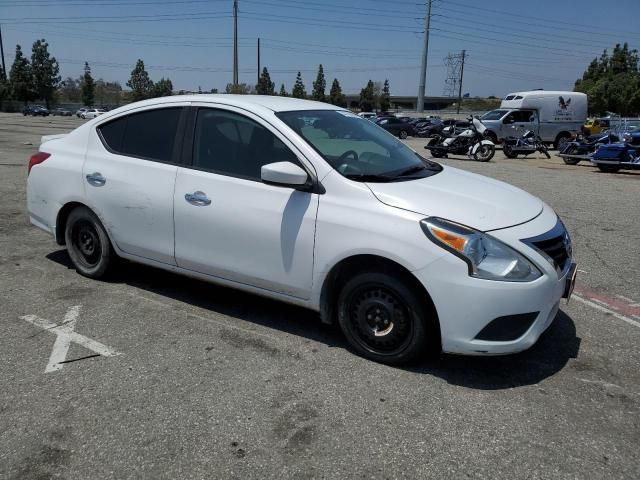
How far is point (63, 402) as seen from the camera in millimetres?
2910

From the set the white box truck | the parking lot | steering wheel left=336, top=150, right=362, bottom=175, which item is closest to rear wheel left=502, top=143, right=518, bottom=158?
the white box truck

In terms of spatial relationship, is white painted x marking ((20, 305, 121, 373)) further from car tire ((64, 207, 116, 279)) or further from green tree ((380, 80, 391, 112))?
green tree ((380, 80, 391, 112))

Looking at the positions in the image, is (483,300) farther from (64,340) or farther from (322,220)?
(64,340)

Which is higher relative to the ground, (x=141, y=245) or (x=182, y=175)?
(x=182, y=175)

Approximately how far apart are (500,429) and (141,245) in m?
2.94

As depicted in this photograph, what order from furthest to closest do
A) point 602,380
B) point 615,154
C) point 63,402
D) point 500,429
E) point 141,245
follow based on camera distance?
point 615,154
point 141,245
point 602,380
point 63,402
point 500,429

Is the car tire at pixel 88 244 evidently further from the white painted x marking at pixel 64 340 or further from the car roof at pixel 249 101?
the car roof at pixel 249 101

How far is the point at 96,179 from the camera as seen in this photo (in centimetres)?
439

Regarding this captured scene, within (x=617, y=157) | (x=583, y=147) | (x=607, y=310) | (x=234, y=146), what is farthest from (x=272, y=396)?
(x=583, y=147)

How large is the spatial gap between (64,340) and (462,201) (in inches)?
111

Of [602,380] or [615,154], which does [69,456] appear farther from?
[615,154]

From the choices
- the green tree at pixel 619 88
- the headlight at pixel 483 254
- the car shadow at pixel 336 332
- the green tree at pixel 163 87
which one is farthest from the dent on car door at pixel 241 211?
the green tree at pixel 163 87

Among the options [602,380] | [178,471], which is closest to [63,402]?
[178,471]

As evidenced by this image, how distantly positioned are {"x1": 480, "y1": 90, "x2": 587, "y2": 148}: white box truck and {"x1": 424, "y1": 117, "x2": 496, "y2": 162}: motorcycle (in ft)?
17.4
